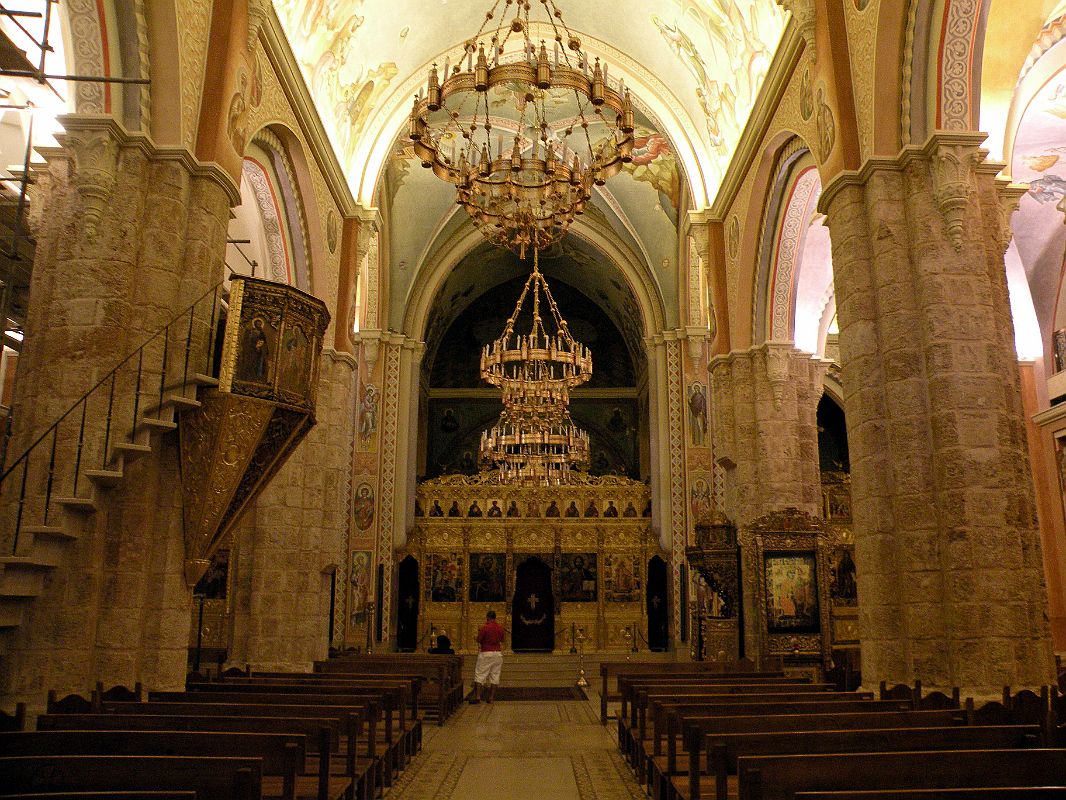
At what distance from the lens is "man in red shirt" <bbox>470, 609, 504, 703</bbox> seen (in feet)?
42.2

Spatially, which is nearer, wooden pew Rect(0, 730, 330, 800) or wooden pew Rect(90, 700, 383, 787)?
wooden pew Rect(0, 730, 330, 800)

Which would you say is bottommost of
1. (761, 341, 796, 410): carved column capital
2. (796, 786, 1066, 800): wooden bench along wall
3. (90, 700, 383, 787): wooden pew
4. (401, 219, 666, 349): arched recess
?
(796, 786, 1066, 800): wooden bench along wall

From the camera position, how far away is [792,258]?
Answer: 13289 mm

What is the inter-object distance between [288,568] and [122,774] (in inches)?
337

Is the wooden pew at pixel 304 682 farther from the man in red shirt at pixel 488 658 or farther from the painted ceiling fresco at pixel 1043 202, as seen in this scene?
the painted ceiling fresco at pixel 1043 202

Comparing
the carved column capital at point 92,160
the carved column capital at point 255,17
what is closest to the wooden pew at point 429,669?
the carved column capital at point 92,160

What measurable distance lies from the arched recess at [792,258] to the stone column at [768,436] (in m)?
0.49

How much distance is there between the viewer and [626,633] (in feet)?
71.5

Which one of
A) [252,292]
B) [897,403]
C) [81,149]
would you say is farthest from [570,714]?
[81,149]

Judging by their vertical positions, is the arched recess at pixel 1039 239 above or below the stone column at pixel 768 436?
above

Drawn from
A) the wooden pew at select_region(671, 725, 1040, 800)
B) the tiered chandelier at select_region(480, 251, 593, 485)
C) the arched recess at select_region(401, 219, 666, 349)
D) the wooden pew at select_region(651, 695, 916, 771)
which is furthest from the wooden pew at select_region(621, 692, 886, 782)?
the arched recess at select_region(401, 219, 666, 349)

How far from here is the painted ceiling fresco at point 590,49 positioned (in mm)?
12422

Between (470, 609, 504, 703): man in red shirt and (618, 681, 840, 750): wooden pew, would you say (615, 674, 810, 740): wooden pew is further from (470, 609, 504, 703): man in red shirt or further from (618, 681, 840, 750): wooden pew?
(470, 609, 504, 703): man in red shirt

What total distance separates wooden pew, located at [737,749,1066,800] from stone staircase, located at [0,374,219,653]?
540 cm
